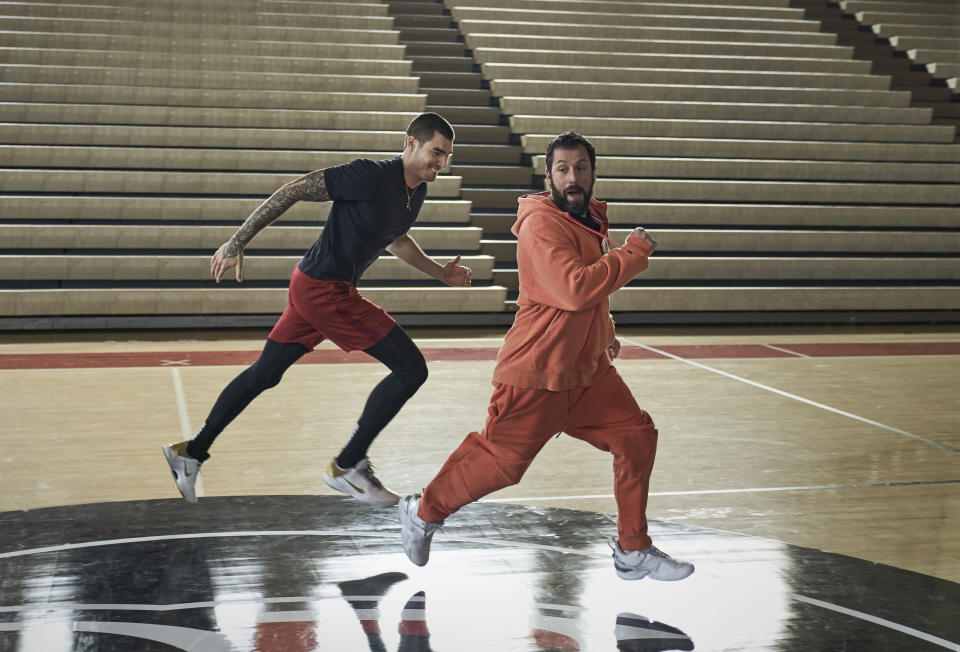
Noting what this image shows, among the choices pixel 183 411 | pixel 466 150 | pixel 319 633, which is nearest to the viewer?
pixel 319 633

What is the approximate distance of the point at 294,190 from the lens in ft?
10.8

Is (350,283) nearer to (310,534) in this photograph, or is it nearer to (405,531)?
(310,534)

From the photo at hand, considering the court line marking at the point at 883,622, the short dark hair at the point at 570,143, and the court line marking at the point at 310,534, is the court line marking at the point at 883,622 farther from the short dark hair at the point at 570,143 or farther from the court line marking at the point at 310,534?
the short dark hair at the point at 570,143

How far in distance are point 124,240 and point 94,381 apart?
2.48 metres

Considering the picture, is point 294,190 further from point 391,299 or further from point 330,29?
point 330,29

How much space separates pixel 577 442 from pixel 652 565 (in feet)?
6.75

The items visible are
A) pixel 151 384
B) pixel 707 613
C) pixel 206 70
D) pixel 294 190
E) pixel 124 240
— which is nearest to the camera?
pixel 707 613

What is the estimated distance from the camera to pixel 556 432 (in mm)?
2809

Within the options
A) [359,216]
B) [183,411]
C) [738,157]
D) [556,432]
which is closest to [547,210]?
[556,432]

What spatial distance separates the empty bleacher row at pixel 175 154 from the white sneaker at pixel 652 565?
219 inches

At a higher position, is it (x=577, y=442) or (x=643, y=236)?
(x=643, y=236)

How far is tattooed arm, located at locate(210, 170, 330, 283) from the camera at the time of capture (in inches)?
129

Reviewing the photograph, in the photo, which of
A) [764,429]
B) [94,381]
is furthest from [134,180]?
A: [764,429]

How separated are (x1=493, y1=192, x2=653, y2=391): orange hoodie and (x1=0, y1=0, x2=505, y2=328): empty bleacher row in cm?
548
